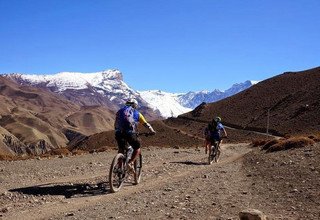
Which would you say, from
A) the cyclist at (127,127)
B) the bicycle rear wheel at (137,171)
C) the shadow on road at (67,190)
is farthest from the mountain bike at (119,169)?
the bicycle rear wheel at (137,171)

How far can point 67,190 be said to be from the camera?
13.9m

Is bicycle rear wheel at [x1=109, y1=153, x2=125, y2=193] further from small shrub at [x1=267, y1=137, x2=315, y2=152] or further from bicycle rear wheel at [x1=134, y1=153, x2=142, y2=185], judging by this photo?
small shrub at [x1=267, y1=137, x2=315, y2=152]

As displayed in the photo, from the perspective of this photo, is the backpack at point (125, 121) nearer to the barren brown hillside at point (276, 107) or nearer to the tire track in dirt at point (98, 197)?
the tire track in dirt at point (98, 197)

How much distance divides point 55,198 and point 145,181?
14.8ft

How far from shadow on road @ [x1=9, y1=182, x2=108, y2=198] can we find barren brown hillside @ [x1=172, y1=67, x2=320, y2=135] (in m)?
72.5

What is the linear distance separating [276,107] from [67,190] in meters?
108

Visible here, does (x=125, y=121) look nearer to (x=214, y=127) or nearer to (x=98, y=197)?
(x=98, y=197)

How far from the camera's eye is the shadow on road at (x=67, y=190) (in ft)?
43.8

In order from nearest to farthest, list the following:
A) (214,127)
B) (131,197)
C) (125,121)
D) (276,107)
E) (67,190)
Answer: (131,197)
(67,190)
(125,121)
(214,127)
(276,107)

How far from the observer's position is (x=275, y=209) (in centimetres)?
1050

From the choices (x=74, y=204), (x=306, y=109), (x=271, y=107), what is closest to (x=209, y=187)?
(x=74, y=204)

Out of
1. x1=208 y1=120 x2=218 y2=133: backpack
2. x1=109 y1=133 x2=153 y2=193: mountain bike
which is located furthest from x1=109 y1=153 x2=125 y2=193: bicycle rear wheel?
x1=208 y1=120 x2=218 y2=133: backpack

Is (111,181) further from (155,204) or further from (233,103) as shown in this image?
(233,103)

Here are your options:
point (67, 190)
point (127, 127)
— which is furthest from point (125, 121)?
point (67, 190)
